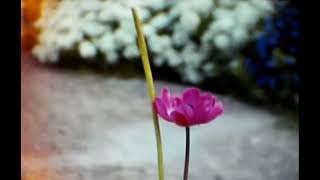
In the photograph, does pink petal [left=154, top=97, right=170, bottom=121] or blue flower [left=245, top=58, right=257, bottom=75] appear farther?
blue flower [left=245, top=58, right=257, bottom=75]

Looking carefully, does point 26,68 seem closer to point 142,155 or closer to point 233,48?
point 142,155

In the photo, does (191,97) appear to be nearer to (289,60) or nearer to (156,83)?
(156,83)

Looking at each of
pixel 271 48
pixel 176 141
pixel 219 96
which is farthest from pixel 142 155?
pixel 271 48

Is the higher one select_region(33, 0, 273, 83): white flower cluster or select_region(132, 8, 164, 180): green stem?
select_region(33, 0, 273, 83): white flower cluster

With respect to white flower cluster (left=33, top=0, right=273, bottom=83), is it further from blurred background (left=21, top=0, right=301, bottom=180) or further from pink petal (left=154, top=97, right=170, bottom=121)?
pink petal (left=154, top=97, right=170, bottom=121)

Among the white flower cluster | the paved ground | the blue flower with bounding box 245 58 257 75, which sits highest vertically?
the white flower cluster

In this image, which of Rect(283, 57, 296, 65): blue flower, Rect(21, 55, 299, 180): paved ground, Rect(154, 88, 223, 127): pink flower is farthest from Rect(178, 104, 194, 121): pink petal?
Rect(283, 57, 296, 65): blue flower
